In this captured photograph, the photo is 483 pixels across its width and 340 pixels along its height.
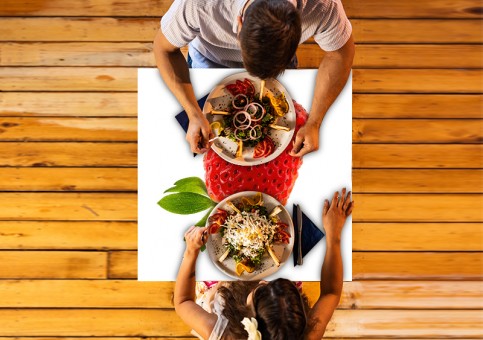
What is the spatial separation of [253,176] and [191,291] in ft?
1.51

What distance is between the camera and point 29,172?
234 centimetres

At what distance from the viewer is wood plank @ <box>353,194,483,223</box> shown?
2.40 meters

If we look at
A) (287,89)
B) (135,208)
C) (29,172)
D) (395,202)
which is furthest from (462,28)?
(29,172)

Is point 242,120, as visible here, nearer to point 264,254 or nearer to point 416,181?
point 264,254

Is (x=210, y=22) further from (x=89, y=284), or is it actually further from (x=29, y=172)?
(x=89, y=284)

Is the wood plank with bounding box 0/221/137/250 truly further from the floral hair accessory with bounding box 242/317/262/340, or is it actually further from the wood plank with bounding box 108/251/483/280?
the wood plank with bounding box 108/251/483/280

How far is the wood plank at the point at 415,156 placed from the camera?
7.87ft

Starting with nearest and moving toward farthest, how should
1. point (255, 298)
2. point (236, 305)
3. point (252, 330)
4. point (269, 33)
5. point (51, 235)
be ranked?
1. point (269, 33)
2. point (252, 330)
3. point (255, 298)
4. point (236, 305)
5. point (51, 235)

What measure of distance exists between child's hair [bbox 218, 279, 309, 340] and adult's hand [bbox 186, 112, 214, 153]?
511 millimetres

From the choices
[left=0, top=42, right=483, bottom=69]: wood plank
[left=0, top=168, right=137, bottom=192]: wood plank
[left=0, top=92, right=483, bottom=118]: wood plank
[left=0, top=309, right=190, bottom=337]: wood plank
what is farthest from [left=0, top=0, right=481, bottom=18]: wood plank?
[left=0, top=309, right=190, bottom=337]: wood plank

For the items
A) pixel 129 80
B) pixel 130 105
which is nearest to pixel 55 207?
pixel 130 105

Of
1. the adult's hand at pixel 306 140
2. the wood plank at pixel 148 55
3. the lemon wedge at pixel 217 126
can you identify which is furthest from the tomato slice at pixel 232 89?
the wood plank at pixel 148 55

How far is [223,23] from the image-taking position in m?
1.60

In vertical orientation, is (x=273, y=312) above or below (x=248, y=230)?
below
